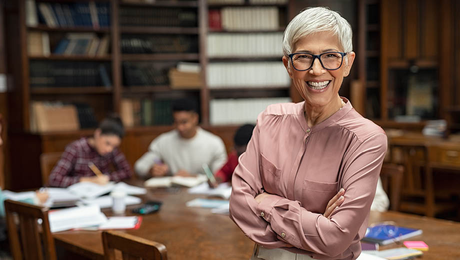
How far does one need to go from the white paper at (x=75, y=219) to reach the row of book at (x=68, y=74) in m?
3.13

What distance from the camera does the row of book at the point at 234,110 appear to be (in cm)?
544

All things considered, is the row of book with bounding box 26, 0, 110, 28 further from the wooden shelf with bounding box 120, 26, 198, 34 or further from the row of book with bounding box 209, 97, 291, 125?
the row of book with bounding box 209, 97, 291, 125

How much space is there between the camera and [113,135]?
10.8 feet

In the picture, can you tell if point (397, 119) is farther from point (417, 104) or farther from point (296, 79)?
point (296, 79)

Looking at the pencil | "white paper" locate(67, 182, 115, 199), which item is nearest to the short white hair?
"white paper" locate(67, 182, 115, 199)

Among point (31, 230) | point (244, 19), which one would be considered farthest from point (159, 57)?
point (31, 230)

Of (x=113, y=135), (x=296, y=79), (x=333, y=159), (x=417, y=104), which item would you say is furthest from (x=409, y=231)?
(x=417, y=104)

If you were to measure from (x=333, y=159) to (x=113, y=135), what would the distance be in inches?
90.4

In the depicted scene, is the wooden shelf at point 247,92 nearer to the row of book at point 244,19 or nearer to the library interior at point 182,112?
the library interior at point 182,112

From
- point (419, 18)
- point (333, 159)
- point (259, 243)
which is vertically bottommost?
point (259, 243)

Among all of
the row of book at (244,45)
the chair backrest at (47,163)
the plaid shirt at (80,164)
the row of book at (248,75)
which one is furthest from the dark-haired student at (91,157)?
the row of book at (244,45)

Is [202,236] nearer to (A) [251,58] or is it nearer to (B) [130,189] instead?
(B) [130,189]

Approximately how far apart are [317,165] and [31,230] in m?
1.28

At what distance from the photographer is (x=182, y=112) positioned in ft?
12.1
